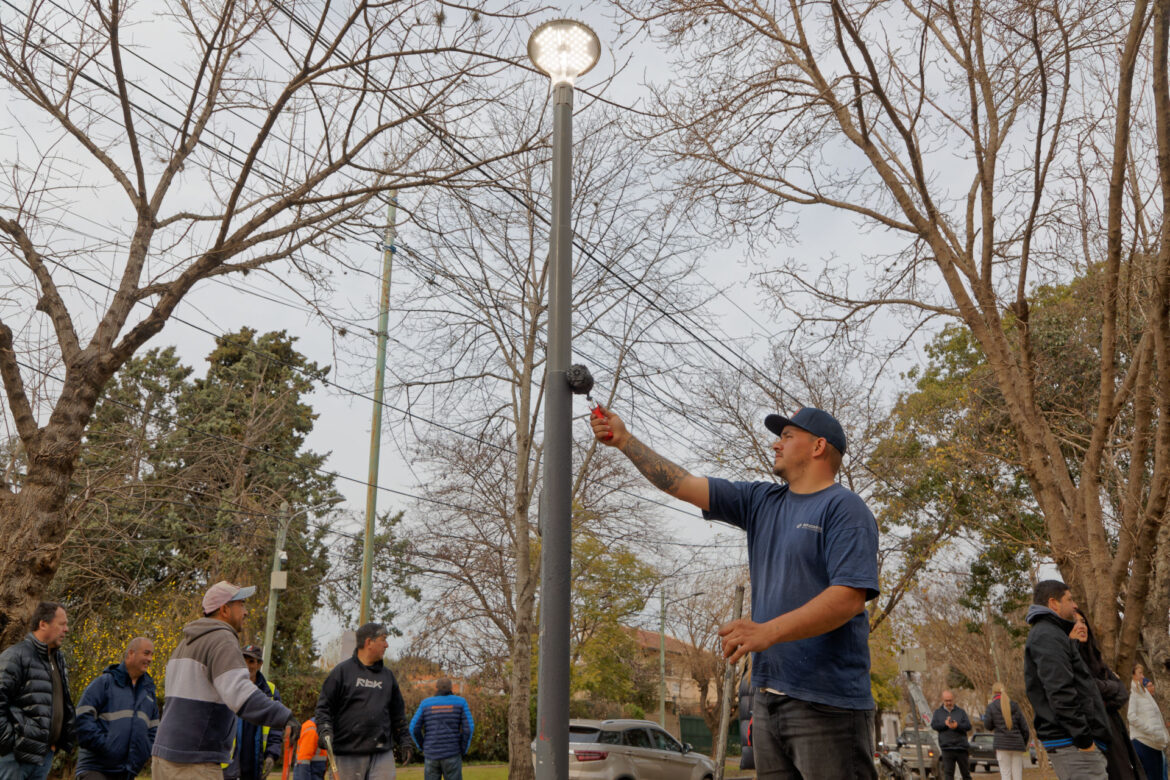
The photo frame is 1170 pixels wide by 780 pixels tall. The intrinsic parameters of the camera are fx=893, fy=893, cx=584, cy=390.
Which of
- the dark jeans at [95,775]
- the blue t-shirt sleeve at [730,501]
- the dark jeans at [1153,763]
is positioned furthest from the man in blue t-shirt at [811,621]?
the dark jeans at [1153,763]

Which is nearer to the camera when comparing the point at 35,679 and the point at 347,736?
the point at 35,679

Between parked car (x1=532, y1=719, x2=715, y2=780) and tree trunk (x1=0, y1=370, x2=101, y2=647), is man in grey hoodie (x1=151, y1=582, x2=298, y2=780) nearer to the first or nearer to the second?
tree trunk (x1=0, y1=370, x2=101, y2=647)

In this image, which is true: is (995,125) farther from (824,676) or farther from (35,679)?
(35,679)

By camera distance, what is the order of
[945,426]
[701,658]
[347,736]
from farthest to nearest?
[701,658] < [945,426] < [347,736]

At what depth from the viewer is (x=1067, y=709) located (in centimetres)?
562

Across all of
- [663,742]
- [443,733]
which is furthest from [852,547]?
[663,742]

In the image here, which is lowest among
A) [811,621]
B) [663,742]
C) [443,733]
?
[663,742]

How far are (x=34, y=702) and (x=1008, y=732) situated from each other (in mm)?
13320

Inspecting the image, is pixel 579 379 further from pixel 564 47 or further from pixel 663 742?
pixel 663 742

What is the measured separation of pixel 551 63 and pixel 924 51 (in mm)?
4488

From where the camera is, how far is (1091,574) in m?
7.75

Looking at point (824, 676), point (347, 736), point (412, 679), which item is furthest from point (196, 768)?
point (412, 679)

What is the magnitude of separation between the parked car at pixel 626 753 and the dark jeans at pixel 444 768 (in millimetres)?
3570

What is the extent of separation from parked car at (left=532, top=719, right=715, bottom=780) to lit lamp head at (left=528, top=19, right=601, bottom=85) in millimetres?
11600
